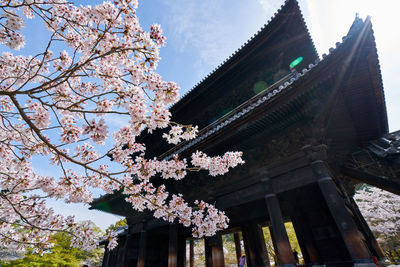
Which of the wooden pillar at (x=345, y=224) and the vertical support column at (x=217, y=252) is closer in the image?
the wooden pillar at (x=345, y=224)

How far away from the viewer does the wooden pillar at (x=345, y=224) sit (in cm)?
348

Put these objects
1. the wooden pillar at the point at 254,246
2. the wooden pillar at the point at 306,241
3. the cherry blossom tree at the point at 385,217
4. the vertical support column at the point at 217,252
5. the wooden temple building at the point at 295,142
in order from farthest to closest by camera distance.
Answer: the cherry blossom tree at the point at 385,217 < the wooden pillar at the point at 254,246 < the wooden pillar at the point at 306,241 < the vertical support column at the point at 217,252 < the wooden temple building at the point at 295,142

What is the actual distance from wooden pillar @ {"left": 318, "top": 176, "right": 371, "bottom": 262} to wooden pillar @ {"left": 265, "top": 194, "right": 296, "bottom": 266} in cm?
117

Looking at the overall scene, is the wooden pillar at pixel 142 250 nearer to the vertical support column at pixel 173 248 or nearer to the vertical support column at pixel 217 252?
the vertical support column at pixel 173 248

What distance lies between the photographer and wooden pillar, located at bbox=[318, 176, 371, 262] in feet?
11.4

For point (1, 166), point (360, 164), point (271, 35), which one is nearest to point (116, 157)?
point (1, 166)

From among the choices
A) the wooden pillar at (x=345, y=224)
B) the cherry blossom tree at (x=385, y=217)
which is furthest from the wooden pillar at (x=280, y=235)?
the cherry blossom tree at (x=385, y=217)

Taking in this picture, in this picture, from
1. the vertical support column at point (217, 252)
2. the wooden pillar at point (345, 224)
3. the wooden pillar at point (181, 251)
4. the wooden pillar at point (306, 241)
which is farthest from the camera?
the wooden pillar at point (181, 251)

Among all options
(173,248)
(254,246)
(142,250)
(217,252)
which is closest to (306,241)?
(254,246)

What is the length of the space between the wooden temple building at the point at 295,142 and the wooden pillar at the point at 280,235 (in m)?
0.02

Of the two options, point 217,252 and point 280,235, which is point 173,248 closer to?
point 217,252

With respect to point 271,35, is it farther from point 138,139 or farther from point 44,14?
point 138,139

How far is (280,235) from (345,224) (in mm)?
1425

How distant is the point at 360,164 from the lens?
21.7 feet
